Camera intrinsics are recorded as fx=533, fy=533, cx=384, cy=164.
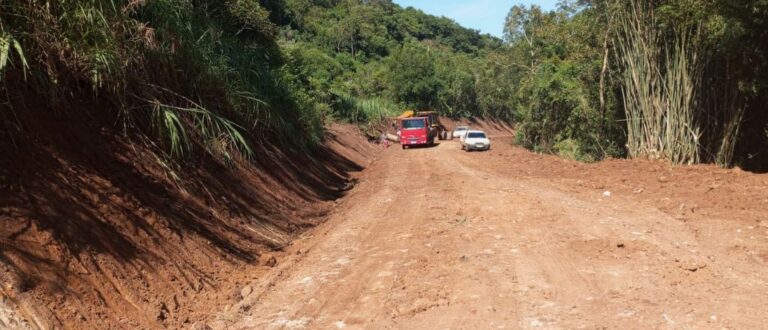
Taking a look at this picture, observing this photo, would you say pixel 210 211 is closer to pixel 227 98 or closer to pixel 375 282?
pixel 375 282

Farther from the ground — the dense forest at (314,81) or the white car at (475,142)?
the dense forest at (314,81)

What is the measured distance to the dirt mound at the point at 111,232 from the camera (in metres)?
4.54

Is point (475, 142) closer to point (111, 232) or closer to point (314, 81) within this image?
point (314, 81)

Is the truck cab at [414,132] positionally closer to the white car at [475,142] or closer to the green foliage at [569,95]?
the white car at [475,142]

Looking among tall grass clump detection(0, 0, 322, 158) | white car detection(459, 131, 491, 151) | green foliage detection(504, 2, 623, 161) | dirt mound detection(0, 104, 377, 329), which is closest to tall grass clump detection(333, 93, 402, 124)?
white car detection(459, 131, 491, 151)

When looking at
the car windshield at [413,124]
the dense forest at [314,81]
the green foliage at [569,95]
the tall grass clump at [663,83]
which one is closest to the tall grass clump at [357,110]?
the dense forest at [314,81]

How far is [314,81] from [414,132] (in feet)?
26.2

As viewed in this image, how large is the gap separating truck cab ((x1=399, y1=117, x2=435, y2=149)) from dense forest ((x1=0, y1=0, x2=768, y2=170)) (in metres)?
5.42

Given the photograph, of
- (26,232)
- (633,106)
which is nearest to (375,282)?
(26,232)

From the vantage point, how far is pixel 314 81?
3550 cm

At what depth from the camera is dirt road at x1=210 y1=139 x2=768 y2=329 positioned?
502 cm

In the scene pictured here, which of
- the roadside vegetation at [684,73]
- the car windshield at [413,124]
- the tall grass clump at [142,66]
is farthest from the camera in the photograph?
the car windshield at [413,124]

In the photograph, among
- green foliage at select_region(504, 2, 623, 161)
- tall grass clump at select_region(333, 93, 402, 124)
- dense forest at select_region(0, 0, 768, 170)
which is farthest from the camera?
tall grass clump at select_region(333, 93, 402, 124)

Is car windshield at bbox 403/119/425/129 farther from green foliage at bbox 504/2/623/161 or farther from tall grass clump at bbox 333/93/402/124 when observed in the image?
green foliage at bbox 504/2/623/161
